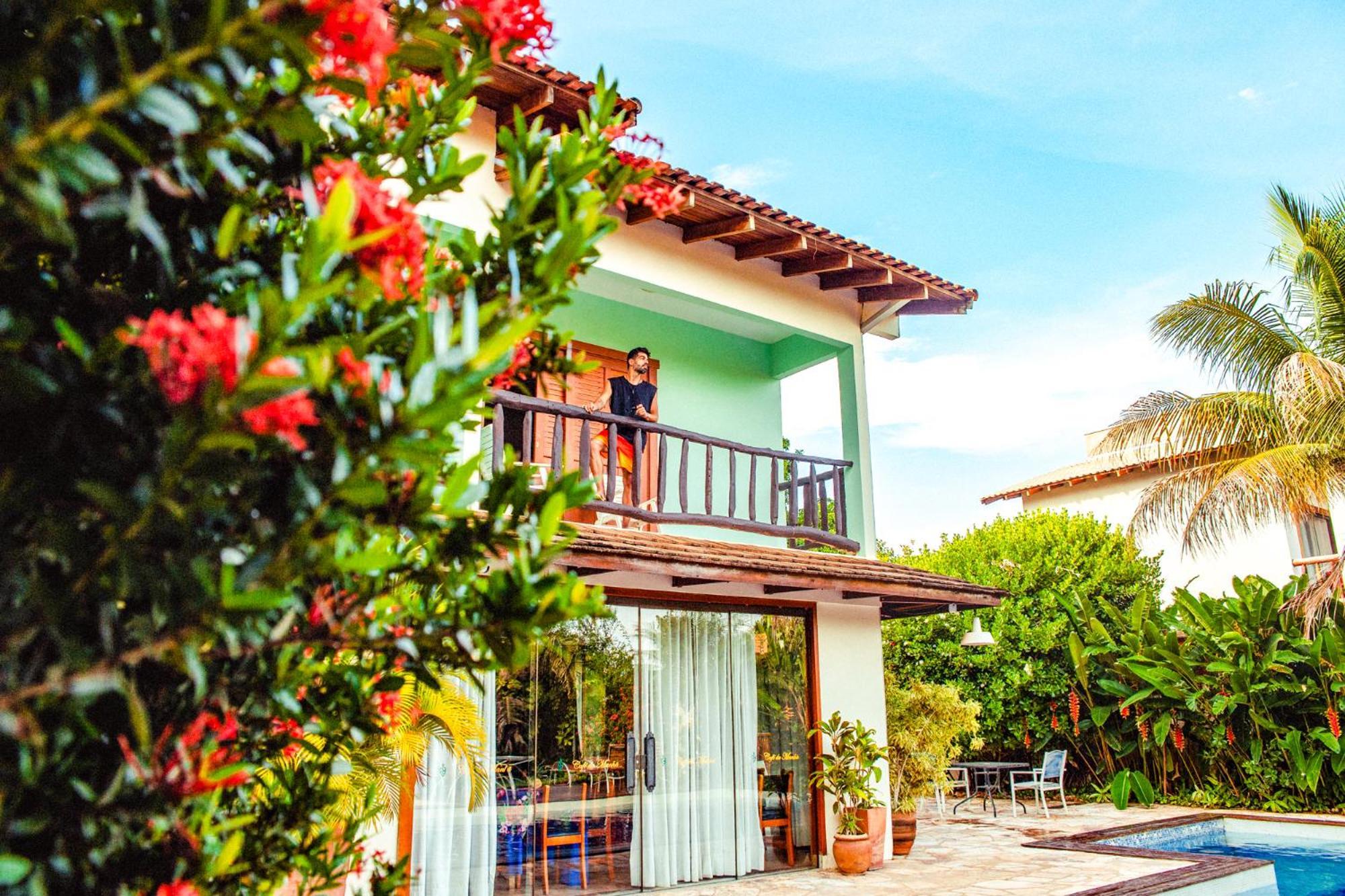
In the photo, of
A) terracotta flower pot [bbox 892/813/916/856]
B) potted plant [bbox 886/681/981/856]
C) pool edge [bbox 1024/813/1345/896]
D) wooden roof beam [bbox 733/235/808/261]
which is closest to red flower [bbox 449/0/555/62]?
wooden roof beam [bbox 733/235/808/261]

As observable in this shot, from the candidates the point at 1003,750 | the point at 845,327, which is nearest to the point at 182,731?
the point at 845,327

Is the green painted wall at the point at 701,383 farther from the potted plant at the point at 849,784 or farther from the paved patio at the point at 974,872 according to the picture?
the paved patio at the point at 974,872

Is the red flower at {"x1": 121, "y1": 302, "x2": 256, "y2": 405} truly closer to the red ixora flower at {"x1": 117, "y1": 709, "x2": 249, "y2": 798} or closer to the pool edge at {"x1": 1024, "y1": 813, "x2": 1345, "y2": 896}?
the red ixora flower at {"x1": 117, "y1": 709, "x2": 249, "y2": 798}

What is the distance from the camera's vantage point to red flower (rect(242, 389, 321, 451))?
1.16 m

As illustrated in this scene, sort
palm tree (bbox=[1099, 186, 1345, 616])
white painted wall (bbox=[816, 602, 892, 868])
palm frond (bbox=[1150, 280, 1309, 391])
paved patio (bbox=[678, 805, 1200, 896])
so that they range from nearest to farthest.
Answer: paved patio (bbox=[678, 805, 1200, 896]) → white painted wall (bbox=[816, 602, 892, 868]) → palm tree (bbox=[1099, 186, 1345, 616]) → palm frond (bbox=[1150, 280, 1309, 391])

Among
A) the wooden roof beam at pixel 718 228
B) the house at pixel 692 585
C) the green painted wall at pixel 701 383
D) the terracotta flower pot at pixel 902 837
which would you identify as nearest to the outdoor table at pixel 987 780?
the terracotta flower pot at pixel 902 837

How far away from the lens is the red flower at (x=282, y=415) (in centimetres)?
116

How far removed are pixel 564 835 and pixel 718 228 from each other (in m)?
6.04

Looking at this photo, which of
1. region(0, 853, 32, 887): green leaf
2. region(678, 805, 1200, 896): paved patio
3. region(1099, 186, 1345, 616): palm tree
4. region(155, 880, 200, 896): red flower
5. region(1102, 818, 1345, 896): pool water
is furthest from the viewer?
region(1099, 186, 1345, 616): palm tree

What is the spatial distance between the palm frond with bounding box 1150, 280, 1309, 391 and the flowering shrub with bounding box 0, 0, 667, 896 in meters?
14.0

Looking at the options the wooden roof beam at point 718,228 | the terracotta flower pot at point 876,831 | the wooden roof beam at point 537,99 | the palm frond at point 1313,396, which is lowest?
the terracotta flower pot at point 876,831

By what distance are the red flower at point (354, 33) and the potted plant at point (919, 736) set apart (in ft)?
34.0

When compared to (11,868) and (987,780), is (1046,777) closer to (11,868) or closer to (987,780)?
(987,780)

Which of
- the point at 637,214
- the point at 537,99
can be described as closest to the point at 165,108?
the point at 537,99
